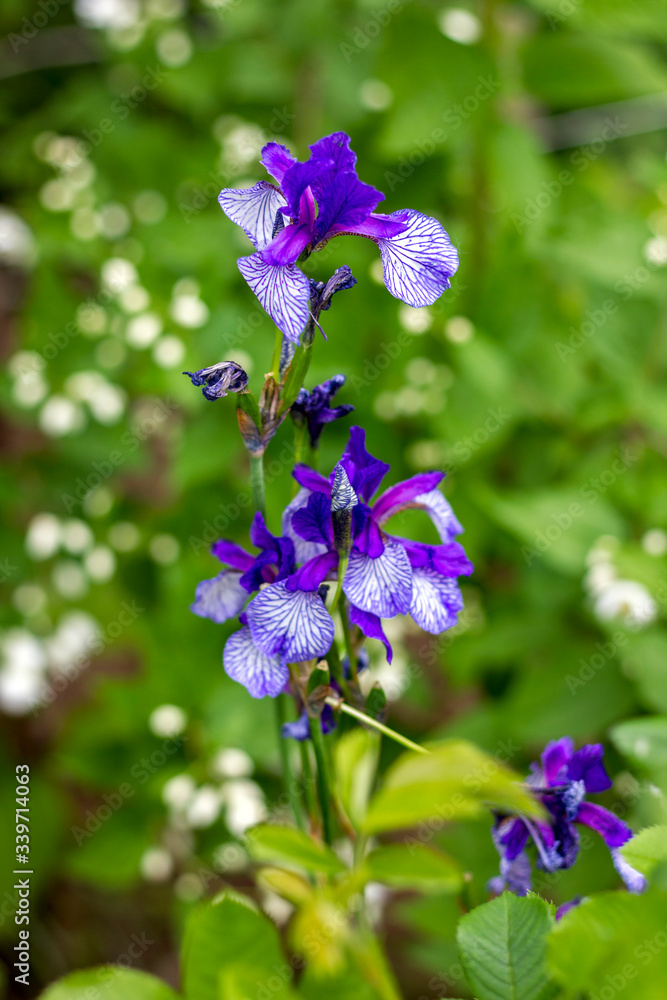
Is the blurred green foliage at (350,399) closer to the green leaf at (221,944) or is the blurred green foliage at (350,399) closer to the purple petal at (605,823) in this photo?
the purple petal at (605,823)

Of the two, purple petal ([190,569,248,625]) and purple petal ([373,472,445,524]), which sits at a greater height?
purple petal ([373,472,445,524])

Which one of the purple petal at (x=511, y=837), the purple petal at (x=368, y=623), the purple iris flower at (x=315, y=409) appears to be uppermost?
the purple iris flower at (x=315, y=409)

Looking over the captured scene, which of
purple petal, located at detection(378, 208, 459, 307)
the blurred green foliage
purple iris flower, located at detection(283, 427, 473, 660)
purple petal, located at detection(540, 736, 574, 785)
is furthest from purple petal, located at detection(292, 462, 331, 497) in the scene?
the blurred green foliage

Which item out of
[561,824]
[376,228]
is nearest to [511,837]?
[561,824]

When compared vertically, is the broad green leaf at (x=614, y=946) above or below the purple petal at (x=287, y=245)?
below

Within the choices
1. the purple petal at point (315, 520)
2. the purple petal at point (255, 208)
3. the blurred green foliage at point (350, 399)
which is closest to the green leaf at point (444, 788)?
the purple petal at point (315, 520)

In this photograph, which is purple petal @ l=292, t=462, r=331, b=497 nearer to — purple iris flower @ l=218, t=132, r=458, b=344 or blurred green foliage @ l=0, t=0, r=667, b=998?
purple iris flower @ l=218, t=132, r=458, b=344

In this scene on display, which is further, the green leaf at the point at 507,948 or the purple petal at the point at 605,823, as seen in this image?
the purple petal at the point at 605,823
